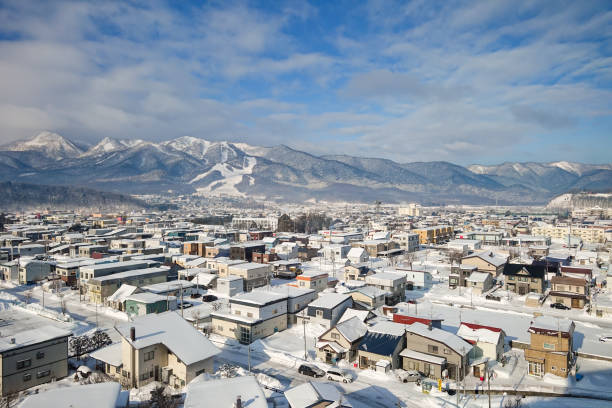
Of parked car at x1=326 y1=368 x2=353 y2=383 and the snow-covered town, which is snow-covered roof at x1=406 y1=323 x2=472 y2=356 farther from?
parked car at x1=326 y1=368 x2=353 y2=383

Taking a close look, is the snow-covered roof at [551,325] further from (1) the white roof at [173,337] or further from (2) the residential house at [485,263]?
(2) the residential house at [485,263]

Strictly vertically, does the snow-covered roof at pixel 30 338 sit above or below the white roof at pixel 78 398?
above

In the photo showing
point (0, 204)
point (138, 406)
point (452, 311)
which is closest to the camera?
point (138, 406)

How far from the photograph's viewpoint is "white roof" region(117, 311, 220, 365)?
12523 mm

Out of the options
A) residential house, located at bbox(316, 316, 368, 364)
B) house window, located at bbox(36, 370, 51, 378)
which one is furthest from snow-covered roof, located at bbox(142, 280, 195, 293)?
residential house, located at bbox(316, 316, 368, 364)

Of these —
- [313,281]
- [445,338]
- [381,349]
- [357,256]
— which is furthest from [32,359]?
[357,256]

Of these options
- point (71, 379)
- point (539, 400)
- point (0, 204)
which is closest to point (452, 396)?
point (539, 400)

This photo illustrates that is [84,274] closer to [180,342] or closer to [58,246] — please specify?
[180,342]

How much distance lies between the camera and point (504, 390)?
12.6 metres

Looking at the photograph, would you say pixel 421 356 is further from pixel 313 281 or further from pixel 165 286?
pixel 165 286

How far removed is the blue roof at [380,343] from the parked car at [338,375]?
1.30 meters

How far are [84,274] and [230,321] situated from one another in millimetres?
13346

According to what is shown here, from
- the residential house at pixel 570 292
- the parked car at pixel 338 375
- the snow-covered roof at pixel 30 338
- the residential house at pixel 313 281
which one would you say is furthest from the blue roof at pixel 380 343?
the residential house at pixel 570 292

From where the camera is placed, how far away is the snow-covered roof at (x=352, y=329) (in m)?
15.3
